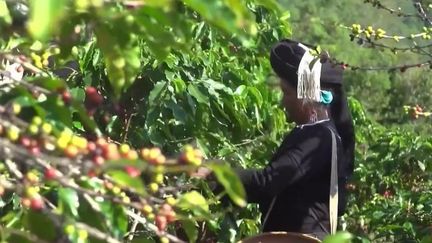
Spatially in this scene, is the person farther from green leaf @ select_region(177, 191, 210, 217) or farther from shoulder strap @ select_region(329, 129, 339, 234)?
green leaf @ select_region(177, 191, 210, 217)

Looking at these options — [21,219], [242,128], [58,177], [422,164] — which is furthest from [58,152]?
[422,164]

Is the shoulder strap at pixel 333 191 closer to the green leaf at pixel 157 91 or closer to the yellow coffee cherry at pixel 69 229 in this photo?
the green leaf at pixel 157 91

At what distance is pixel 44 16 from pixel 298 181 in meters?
2.43

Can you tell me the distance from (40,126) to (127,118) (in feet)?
7.75

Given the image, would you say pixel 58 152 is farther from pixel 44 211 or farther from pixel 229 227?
pixel 229 227

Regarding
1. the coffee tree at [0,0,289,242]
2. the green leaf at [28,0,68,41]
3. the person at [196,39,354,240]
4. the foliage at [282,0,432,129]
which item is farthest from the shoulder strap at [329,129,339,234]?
the green leaf at [28,0,68,41]

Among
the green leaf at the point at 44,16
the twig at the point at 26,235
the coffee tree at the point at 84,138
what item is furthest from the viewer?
the twig at the point at 26,235

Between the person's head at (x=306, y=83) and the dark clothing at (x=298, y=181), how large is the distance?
0.30 ft

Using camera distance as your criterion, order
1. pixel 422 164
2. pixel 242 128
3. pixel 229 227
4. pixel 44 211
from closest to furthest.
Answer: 1. pixel 44 211
2. pixel 229 227
3. pixel 242 128
4. pixel 422 164

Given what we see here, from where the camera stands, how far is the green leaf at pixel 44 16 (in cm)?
94

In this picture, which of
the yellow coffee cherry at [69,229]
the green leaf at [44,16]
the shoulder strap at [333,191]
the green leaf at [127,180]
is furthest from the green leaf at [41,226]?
the shoulder strap at [333,191]

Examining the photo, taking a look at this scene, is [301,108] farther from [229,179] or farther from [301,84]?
[229,179]

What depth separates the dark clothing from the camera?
10.6 feet

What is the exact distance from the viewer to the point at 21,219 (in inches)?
63.6
